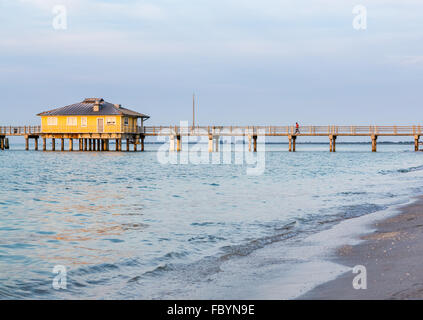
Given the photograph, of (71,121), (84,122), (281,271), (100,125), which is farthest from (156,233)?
(71,121)

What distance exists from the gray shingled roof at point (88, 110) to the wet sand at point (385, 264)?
49713 mm

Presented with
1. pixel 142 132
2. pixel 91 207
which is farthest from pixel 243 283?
pixel 142 132

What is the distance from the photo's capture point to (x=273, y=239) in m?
9.66

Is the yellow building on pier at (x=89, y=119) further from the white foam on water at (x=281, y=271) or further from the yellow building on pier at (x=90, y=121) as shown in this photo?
the white foam on water at (x=281, y=271)

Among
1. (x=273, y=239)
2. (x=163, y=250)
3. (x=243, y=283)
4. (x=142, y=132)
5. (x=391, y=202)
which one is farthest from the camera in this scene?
(x=142, y=132)

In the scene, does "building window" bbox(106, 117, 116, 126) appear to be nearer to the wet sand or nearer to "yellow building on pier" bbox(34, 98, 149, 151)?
"yellow building on pier" bbox(34, 98, 149, 151)

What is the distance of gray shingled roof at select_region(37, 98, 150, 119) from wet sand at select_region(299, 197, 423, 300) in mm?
49713

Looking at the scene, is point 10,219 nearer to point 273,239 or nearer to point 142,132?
point 273,239

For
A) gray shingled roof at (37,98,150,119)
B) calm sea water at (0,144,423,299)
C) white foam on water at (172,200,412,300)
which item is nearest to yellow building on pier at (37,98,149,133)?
gray shingled roof at (37,98,150,119)

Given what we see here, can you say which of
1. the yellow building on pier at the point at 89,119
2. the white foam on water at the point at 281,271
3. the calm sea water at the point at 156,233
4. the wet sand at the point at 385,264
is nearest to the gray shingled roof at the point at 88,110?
the yellow building on pier at the point at 89,119

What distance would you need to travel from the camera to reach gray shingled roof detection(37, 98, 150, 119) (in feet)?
188

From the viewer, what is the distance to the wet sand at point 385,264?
16.6 feet

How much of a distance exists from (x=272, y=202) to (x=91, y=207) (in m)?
5.91
